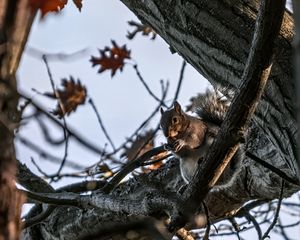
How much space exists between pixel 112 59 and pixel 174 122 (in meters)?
1.13

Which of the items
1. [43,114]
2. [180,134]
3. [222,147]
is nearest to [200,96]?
[180,134]

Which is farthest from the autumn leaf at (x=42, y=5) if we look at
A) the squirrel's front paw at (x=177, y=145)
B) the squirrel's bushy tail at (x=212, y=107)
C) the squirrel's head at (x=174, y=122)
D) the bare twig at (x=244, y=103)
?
the squirrel's head at (x=174, y=122)

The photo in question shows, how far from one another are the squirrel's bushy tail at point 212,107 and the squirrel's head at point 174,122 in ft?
Result: 0.51

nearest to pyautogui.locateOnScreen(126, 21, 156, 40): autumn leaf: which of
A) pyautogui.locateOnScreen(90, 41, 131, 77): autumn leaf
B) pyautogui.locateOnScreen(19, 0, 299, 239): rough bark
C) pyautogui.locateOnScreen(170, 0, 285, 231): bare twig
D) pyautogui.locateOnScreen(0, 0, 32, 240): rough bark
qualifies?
pyautogui.locateOnScreen(90, 41, 131, 77): autumn leaf

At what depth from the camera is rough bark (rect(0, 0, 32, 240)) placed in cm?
89

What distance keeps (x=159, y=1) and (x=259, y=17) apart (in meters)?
0.43

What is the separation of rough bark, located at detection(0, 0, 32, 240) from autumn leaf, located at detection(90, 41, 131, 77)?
373 centimetres

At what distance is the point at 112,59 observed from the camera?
15.7 ft

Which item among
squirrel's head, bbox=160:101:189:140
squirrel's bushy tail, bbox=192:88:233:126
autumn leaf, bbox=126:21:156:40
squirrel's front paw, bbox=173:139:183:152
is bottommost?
squirrel's front paw, bbox=173:139:183:152

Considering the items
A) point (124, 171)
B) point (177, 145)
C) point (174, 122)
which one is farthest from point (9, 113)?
point (174, 122)

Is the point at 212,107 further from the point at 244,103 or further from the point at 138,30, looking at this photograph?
the point at 244,103

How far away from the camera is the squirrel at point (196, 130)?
9.98 feet

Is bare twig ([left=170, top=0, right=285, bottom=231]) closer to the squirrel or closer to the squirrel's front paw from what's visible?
the squirrel

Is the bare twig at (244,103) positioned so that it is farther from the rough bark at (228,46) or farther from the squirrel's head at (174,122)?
the squirrel's head at (174,122)
